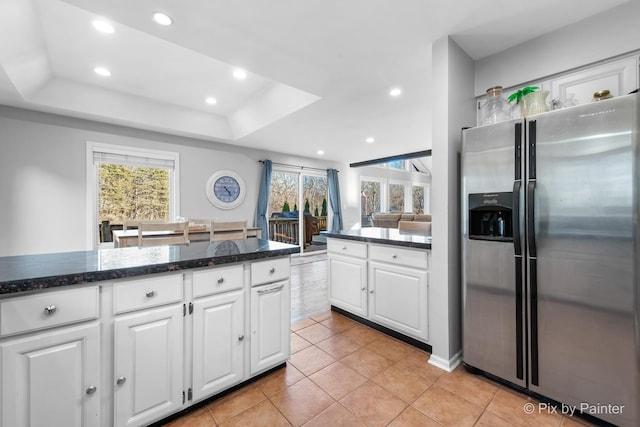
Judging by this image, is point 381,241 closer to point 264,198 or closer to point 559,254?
point 559,254

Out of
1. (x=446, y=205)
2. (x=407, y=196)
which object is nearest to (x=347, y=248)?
(x=446, y=205)

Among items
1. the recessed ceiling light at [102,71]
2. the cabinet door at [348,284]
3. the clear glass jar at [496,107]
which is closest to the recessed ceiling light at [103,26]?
the recessed ceiling light at [102,71]

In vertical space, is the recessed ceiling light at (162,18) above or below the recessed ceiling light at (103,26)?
below

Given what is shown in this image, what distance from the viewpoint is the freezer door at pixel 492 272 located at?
1.68m

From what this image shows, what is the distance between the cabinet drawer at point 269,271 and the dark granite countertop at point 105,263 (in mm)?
50

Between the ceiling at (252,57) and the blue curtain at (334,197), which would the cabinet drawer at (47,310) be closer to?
the ceiling at (252,57)

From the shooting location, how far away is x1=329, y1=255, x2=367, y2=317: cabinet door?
103 inches

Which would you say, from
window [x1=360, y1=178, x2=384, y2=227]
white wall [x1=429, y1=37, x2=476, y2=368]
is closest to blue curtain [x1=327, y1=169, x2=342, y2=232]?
window [x1=360, y1=178, x2=384, y2=227]

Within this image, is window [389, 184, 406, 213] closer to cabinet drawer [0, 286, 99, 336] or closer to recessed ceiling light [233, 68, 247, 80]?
recessed ceiling light [233, 68, 247, 80]

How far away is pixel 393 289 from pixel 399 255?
1.04 feet

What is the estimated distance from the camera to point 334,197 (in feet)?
23.1

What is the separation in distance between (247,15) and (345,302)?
2623 millimetres

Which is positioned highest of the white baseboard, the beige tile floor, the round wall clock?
the round wall clock

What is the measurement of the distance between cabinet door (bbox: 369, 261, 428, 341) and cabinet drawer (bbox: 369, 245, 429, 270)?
44 millimetres
